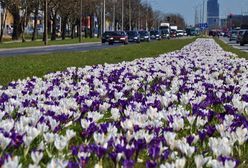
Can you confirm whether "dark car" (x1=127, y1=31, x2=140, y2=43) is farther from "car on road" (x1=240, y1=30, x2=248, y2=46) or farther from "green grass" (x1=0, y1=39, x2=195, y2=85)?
"green grass" (x1=0, y1=39, x2=195, y2=85)

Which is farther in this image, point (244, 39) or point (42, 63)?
point (244, 39)

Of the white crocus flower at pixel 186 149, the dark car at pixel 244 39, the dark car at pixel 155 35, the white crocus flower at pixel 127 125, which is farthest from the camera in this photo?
the dark car at pixel 155 35

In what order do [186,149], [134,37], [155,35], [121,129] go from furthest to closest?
[155,35]
[134,37]
[121,129]
[186,149]

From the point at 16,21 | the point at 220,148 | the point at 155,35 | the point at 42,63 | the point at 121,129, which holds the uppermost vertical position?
the point at 16,21

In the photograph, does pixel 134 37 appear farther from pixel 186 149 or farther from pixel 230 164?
pixel 230 164

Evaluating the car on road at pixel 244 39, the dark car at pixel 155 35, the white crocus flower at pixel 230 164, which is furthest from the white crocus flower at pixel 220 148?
the dark car at pixel 155 35

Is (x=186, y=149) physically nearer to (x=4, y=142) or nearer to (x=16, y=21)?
(x=4, y=142)

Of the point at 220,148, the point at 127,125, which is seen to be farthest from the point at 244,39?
the point at 220,148

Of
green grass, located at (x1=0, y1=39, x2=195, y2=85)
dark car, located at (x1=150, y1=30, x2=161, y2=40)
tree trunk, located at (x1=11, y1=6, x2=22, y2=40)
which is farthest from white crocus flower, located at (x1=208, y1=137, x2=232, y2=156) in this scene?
dark car, located at (x1=150, y1=30, x2=161, y2=40)

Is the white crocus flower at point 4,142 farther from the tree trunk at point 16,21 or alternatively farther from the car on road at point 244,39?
the tree trunk at point 16,21

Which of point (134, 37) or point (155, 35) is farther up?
point (155, 35)

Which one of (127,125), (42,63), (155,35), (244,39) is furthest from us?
(155,35)

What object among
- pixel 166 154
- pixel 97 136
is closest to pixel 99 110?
pixel 97 136

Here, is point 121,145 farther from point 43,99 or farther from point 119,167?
point 43,99
